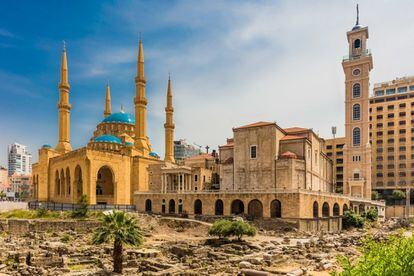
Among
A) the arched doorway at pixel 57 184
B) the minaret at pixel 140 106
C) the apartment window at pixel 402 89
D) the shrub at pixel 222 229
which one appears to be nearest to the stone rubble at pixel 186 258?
the shrub at pixel 222 229

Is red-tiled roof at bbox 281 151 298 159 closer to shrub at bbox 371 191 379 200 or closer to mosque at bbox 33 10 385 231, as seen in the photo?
mosque at bbox 33 10 385 231

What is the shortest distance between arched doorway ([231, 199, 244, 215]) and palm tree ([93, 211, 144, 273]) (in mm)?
29521

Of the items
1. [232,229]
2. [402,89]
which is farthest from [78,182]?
[402,89]

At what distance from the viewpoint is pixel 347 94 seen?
75688 mm

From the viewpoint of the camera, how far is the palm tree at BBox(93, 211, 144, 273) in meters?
23.6

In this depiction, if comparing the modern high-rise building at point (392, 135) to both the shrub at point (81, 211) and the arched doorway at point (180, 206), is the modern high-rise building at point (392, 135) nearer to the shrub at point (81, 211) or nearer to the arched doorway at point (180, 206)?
the arched doorway at point (180, 206)

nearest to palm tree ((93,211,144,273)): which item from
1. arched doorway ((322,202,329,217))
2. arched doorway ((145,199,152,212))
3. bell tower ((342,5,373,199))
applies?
arched doorway ((322,202,329,217))

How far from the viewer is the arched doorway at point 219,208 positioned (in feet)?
176

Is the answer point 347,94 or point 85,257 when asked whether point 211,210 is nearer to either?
point 85,257

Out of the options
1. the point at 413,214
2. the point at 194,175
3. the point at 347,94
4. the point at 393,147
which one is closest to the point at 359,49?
the point at 347,94

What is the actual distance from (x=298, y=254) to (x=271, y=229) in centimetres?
1702

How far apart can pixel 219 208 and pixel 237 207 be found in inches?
115

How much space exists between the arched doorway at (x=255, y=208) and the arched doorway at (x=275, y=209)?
219 centimetres

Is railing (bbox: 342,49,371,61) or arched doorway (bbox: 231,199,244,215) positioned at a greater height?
railing (bbox: 342,49,371,61)
